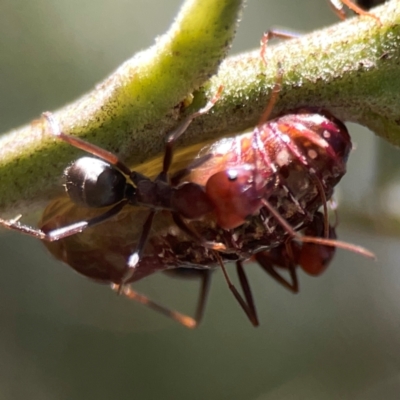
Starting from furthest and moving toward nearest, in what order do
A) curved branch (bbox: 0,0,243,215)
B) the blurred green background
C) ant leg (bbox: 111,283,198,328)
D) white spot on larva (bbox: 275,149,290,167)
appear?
1. the blurred green background
2. ant leg (bbox: 111,283,198,328)
3. white spot on larva (bbox: 275,149,290,167)
4. curved branch (bbox: 0,0,243,215)

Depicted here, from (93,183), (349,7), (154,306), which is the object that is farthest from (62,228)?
(349,7)

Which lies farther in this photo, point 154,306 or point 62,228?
point 154,306

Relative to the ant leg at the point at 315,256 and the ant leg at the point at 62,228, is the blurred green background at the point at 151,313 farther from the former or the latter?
the ant leg at the point at 62,228

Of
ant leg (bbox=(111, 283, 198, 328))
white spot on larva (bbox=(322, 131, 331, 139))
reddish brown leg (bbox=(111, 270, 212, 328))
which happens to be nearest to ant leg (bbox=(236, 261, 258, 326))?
reddish brown leg (bbox=(111, 270, 212, 328))

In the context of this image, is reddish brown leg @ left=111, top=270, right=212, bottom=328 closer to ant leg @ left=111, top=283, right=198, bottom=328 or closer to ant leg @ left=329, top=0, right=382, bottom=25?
ant leg @ left=111, top=283, right=198, bottom=328

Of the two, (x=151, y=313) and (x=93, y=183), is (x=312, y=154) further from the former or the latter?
(x=151, y=313)
